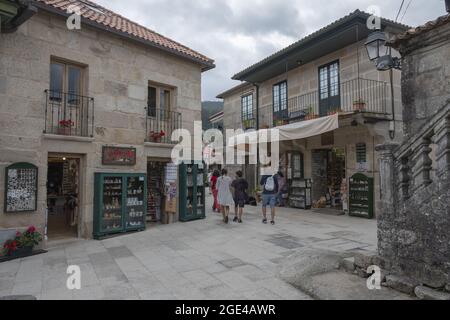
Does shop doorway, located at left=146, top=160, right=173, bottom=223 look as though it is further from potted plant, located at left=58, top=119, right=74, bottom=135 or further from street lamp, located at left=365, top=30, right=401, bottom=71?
street lamp, located at left=365, top=30, right=401, bottom=71

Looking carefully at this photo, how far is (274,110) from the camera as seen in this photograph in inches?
618

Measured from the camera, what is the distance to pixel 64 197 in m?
13.2

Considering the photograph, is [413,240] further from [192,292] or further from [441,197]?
[192,292]

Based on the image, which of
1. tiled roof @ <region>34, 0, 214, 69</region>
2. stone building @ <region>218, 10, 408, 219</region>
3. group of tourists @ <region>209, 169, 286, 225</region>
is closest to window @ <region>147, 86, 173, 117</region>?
tiled roof @ <region>34, 0, 214, 69</region>

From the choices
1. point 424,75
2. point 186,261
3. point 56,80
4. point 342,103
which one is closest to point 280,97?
point 342,103

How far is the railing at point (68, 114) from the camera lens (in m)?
7.76

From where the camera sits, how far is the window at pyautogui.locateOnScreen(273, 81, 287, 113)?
15.0 meters

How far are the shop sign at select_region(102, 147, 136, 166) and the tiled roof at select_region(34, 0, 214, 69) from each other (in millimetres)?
3212

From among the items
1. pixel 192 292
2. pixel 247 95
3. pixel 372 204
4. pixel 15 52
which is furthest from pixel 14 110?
pixel 247 95

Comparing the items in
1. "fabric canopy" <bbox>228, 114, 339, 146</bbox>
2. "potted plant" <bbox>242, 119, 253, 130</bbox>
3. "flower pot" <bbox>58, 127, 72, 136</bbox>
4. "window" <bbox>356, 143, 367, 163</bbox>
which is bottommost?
"window" <bbox>356, 143, 367, 163</bbox>

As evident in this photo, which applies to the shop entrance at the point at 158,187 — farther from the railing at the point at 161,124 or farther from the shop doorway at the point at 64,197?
the shop doorway at the point at 64,197

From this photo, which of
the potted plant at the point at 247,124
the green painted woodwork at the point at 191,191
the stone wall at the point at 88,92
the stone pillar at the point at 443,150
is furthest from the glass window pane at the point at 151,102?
the stone pillar at the point at 443,150

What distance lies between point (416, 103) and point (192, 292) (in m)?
5.14

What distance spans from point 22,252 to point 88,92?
13.5ft
